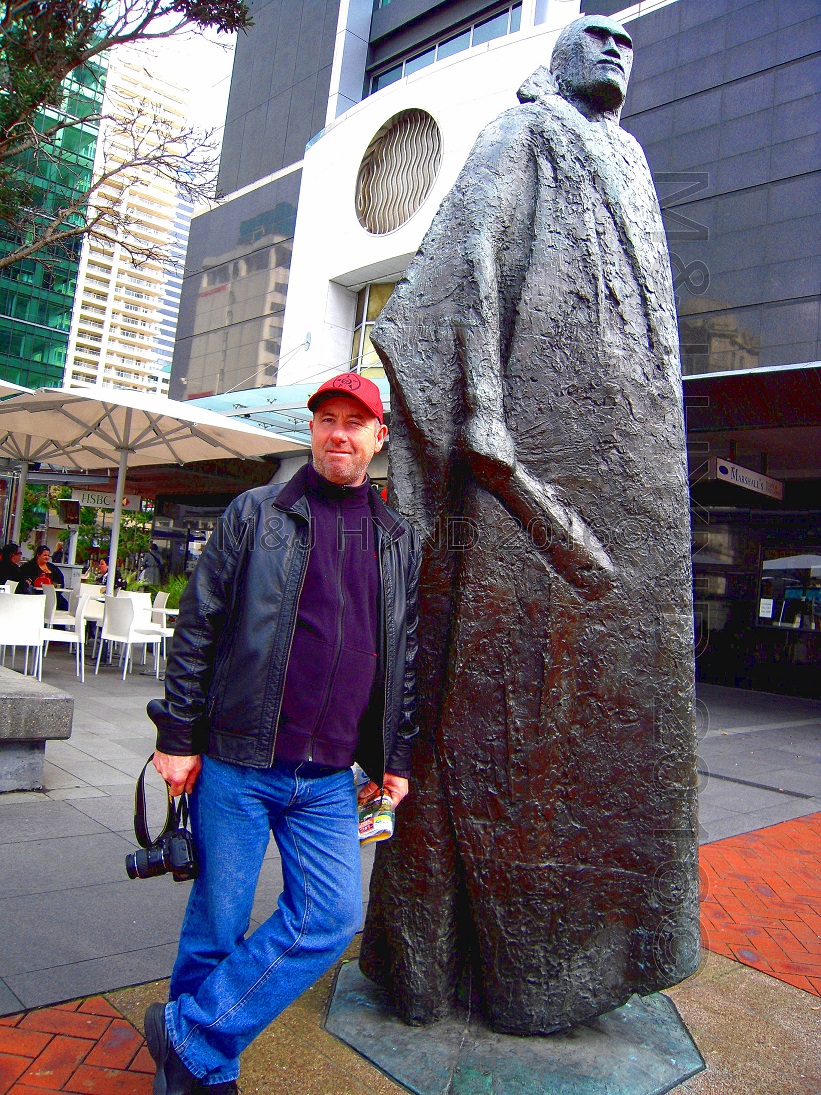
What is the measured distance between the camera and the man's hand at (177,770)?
1880 millimetres

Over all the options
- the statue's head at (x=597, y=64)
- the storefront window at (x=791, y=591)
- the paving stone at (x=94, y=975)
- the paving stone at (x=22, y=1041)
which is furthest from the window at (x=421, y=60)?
the paving stone at (x=22, y=1041)

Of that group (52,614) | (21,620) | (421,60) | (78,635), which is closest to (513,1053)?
(21,620)

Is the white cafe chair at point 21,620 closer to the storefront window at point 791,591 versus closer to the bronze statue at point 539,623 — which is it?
the bronze statue at point 539,623

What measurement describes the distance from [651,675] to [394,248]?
15281mm

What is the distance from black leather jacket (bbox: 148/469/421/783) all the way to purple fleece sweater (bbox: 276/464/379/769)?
35 mm

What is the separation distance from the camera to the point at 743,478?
11188 millimetres

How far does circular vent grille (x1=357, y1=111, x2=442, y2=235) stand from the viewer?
16031mm

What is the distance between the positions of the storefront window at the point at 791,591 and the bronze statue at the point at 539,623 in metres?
12.2

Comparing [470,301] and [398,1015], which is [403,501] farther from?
[398,1015]

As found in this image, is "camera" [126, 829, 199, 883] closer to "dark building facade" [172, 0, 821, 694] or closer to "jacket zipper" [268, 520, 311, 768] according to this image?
"jacket zipper" [268, 520, 311, 768]

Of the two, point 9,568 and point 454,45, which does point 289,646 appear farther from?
point 454,45

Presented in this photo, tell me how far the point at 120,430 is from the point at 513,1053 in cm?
941

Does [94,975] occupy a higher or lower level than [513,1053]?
lower

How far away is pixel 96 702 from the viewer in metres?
7.81
